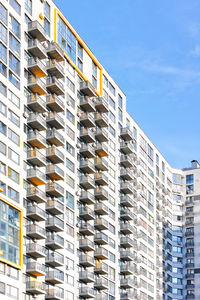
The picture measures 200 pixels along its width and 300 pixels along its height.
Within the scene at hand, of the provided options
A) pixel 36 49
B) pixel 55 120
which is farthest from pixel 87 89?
pixel 36 49

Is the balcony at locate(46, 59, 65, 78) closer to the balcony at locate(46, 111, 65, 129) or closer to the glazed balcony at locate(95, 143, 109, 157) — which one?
the balcony at locate(46, 111, 65, 129)

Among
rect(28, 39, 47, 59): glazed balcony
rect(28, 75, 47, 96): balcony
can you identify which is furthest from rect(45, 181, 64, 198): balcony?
rect(28, 39, 47, 59): glazed balcony

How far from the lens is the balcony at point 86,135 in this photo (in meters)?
102

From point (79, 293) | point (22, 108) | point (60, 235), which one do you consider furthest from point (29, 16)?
point (79, 293)

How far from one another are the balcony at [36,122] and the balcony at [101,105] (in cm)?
1992

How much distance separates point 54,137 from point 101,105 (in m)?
18.0

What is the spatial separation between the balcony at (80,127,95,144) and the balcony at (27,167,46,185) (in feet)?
54.3

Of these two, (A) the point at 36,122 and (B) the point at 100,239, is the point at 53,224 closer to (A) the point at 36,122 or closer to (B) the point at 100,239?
(A) the point at 36,122

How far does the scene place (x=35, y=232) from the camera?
275ft

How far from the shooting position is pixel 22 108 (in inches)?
3398

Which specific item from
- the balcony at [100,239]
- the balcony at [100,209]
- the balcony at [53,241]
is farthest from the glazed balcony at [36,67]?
the balcony at [100,239]

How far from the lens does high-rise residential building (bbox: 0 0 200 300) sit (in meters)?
83.1

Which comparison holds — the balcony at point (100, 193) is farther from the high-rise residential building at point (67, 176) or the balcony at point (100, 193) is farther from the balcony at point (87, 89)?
the balcony at point (87, 89)

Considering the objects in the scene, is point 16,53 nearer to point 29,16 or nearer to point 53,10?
point 29,16
